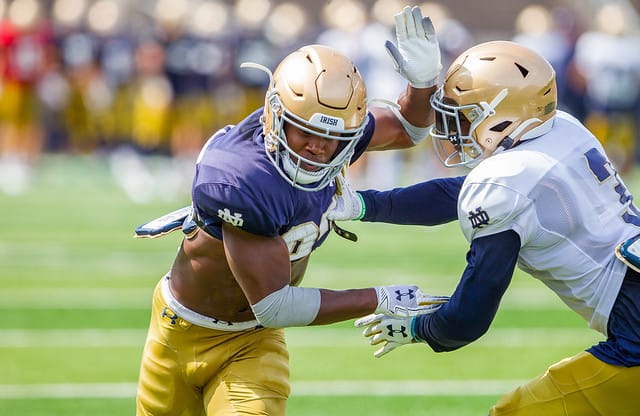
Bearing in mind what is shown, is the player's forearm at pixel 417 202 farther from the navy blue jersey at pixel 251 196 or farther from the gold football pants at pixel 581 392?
the gold football pants at pixel 581 392

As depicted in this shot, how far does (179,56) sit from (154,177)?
1.83m

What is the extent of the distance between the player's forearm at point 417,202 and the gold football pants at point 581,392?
2.53 ft

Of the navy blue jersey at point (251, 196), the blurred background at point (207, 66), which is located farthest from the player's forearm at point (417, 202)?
the blurred background at point (207, 66)

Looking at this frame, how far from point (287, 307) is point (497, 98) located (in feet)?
2.74

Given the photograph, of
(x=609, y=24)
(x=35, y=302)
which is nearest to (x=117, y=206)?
(x=35, y=302)

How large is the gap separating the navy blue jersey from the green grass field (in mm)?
1754

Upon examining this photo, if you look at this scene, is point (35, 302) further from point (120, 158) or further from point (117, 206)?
point (120, 158)

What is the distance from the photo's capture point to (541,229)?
2941 millimetres

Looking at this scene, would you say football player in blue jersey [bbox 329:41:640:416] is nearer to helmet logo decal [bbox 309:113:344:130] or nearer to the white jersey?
the white jersey

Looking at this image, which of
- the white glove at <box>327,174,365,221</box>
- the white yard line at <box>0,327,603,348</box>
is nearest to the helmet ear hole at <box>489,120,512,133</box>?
the white glove at <box>327,174,365,221</box>

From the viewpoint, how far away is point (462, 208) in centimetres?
298

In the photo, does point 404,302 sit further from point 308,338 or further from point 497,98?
point 308,338

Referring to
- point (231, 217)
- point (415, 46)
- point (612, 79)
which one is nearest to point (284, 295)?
point (231, 217)

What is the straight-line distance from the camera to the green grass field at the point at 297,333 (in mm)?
5086
